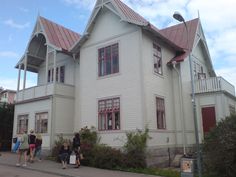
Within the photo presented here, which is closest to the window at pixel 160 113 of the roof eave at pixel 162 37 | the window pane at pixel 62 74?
the roof eave at pixel 162 37

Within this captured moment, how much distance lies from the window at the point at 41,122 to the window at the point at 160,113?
8.61m

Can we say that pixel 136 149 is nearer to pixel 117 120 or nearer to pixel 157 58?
pixel 117 120

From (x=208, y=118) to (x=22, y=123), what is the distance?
15233 millimetres

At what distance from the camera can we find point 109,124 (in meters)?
17.5

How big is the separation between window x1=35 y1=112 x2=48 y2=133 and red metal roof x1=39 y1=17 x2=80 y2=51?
18.3 ft

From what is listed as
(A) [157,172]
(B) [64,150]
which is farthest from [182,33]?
→ (B) [64,150]

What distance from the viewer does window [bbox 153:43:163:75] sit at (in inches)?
728

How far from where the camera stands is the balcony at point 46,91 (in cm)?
2045

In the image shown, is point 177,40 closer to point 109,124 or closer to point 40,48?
point 109,124

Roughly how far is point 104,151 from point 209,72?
608 inches

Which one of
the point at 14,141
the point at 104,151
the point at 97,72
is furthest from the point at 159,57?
the point at 14,141

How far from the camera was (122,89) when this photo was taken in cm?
1728

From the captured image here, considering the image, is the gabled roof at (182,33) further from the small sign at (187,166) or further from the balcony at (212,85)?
the small sign at (187,166)

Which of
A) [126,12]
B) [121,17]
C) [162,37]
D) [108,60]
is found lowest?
[108,60]
